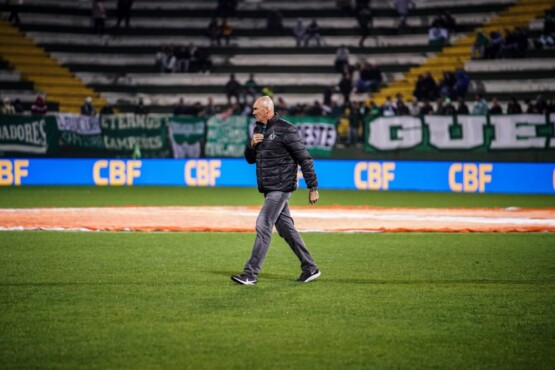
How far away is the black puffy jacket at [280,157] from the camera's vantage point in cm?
1036

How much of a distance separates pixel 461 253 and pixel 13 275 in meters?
6.42

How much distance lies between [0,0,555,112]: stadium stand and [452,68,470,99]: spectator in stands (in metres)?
1.43

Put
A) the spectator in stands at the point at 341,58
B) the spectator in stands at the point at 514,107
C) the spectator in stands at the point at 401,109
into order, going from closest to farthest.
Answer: the spectator in stands at the point at 514,107 < the spectator in stands at the point at 401,109 < the spectator in stands at the point at 341,58

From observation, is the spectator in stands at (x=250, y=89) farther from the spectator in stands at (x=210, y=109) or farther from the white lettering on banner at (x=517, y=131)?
the white lettering on banner at (x=517, y=131)

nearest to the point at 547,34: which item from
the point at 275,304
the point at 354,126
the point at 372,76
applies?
the point at 372,76

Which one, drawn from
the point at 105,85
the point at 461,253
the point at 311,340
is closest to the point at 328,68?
the point at 105,85

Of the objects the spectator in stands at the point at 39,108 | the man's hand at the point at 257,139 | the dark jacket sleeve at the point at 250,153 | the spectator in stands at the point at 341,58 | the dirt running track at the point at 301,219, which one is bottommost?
the dirt running track at the point at 301,219

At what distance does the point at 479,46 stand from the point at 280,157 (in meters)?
30.8

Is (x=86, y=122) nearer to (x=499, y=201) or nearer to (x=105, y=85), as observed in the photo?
(x=105, y=85)

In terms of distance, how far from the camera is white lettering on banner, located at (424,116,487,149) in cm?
3020

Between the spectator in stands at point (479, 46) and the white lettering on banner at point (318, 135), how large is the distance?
11.0m

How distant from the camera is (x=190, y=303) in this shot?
357 inches

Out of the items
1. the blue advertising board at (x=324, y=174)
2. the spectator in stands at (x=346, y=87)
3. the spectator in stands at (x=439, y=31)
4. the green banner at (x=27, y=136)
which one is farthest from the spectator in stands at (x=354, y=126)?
the spectator in stands at (x=439, y=31)

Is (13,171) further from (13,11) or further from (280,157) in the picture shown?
(280,157)
